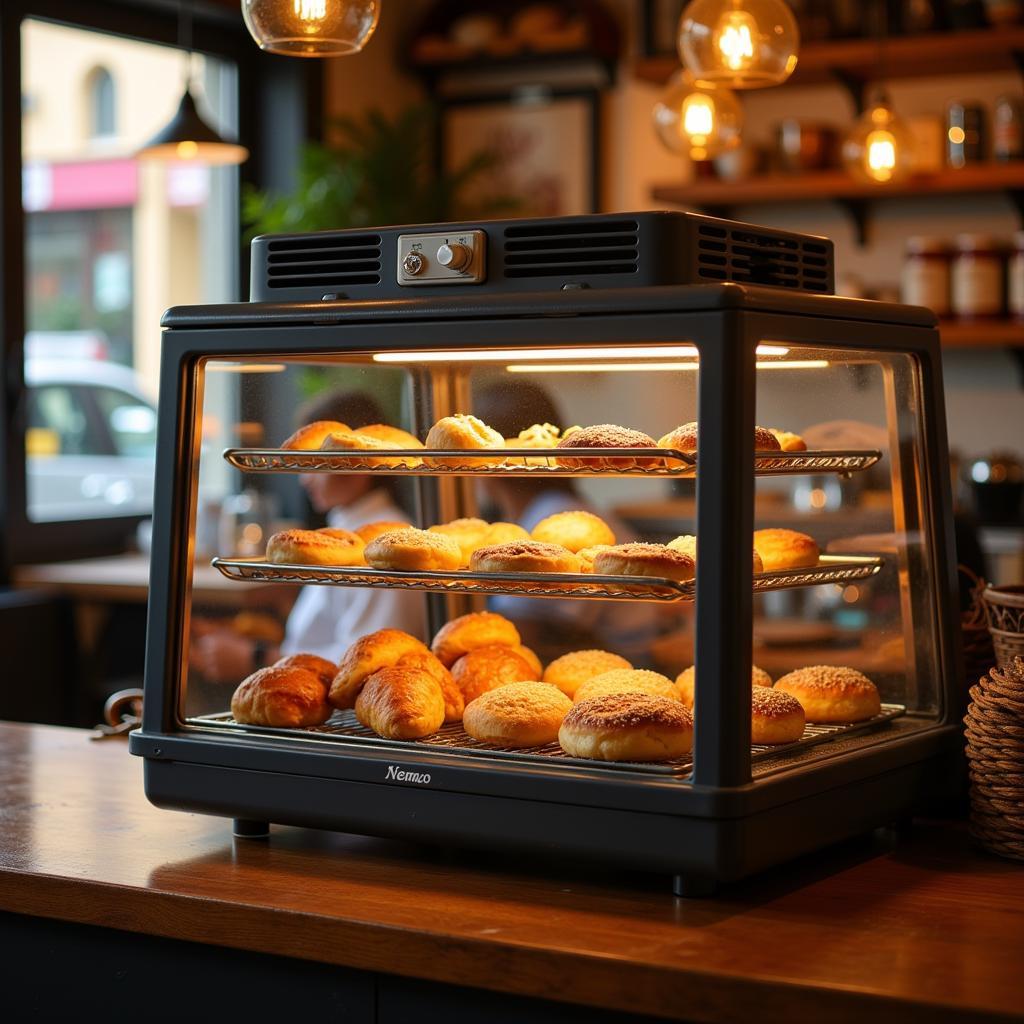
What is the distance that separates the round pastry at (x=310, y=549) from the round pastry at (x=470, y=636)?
14 cm

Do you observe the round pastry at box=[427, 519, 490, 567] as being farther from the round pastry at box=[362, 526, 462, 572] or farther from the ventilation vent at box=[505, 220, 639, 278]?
the ventilation vent at box=[505, 220, 639, 278]

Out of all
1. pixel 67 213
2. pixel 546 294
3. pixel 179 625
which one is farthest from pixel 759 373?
pixel 67 213

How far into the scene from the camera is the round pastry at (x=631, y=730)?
1371 millimetres

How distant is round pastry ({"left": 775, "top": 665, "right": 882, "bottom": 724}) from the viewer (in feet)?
5.18

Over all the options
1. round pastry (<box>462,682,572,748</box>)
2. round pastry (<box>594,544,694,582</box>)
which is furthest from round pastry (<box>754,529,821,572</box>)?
round pastry (<box>462,682,572,748</box>)

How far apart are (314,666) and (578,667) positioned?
0.90ft

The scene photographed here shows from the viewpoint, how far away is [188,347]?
1576mm

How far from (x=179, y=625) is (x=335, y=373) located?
0.31 meters

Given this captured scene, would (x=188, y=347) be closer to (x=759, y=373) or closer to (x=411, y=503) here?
(x=411, y=503)

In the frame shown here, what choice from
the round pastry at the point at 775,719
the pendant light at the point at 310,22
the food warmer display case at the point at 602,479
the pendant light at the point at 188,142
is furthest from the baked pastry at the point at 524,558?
the pendant light at the point at 188,142

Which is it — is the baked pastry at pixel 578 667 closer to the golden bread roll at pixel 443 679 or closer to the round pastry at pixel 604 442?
the golden bread roll at pixel 443 679

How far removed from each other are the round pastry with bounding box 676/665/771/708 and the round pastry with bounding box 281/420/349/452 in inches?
16.8

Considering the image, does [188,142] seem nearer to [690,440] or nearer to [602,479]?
[602,479]

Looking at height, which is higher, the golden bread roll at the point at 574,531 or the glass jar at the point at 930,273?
the glass jar at the point at 930,273
